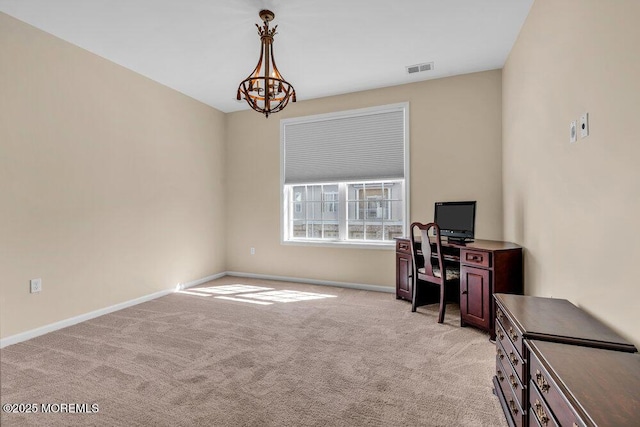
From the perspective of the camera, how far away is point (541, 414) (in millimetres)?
1234

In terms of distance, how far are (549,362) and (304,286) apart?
3.76m

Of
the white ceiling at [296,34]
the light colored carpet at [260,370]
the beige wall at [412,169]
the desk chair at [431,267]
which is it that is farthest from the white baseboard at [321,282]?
the white ceiling at [296,34]

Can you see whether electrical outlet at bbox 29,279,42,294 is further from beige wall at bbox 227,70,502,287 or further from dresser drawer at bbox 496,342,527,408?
dresser drawer at bbox 496,342,527,408

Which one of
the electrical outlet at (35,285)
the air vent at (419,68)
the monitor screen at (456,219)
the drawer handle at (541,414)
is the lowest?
the drawer handle at (541,414)

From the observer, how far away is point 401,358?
7.98 feet

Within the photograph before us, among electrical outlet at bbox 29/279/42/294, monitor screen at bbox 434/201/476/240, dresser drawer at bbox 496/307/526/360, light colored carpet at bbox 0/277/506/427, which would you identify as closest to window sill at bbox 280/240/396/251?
monitor screen at bbox 434/201/476/240

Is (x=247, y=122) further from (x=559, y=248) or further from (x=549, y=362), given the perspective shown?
(x=549, y=362)

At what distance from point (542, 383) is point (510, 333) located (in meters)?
0.49

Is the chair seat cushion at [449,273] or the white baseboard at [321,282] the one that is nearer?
the chair seat cushion at [449,273]

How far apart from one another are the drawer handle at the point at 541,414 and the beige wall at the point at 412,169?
2897 mm

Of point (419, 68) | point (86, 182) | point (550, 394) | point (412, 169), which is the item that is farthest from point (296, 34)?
point (550, 394)

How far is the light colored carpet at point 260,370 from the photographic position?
5.85ft

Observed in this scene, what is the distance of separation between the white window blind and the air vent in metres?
0.49

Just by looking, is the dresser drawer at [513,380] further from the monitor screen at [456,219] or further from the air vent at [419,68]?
the air vent at [419,68]
